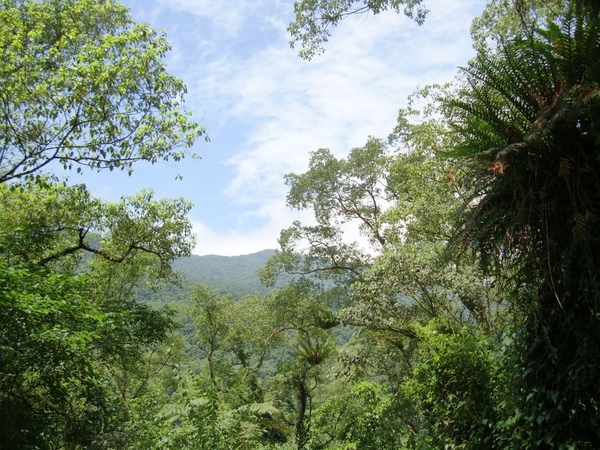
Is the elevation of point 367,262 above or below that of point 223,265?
below

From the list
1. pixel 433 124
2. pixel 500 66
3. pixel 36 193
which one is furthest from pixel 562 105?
pixel 36 193

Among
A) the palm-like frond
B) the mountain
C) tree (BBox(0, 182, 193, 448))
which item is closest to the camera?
the palm-like frond

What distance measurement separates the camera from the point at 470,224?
3049mm

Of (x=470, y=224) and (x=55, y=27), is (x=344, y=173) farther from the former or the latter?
(x=470, y=224)

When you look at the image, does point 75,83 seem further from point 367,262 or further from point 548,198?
point 367,262

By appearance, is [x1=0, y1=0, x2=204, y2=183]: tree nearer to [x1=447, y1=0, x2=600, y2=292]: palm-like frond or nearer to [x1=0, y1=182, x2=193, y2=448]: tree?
[x1=0, y1=182, x2=193, y2=448]: tree

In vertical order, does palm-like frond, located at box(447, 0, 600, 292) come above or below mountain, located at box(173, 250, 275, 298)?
below

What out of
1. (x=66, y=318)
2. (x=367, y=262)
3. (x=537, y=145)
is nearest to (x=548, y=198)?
(x=537, y=145)

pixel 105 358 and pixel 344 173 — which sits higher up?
pixel 344 173

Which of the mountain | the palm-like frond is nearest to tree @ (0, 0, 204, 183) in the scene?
the palm-like frond

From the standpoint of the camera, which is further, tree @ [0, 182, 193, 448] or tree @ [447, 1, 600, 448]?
tree @ [0, 182, 193, 448]

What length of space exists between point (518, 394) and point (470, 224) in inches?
50.8

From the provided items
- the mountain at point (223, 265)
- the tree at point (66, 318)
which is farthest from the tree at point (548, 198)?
the mountain at point (223, 265)

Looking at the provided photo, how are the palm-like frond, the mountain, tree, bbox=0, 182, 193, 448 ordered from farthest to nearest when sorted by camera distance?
1. the mountain
2. tree, bbox=0, 182, 193, 448
3. the palm-like frond
